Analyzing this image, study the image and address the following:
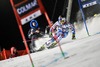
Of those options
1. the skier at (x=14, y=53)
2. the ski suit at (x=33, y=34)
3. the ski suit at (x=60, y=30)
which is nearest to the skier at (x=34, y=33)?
the ski suit at (x=33, y=34)

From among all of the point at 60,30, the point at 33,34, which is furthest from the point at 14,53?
the point at 60,30

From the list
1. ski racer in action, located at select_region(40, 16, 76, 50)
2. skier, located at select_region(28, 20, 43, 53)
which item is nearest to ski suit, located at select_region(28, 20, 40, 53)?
skier, located at select_region(28, 20, 43, 53)

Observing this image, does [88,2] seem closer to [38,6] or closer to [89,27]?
[89,27]

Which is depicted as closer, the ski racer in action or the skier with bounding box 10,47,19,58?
the ski racer in action

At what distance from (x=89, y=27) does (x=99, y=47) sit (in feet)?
21.8

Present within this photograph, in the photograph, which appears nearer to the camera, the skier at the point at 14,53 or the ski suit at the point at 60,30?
the ski suit at the point at 60,30

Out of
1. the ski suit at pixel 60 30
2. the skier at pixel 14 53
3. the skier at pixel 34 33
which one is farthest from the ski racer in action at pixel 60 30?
the skier at pixel 14 53

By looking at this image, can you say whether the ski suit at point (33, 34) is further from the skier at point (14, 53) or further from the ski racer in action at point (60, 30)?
the skier at point (14, 53)

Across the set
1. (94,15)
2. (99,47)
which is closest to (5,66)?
(99,47)

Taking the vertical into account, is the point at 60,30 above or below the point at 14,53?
above

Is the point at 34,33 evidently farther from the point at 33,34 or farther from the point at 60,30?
the point at 60,30

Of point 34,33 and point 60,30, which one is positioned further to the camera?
point 34,33

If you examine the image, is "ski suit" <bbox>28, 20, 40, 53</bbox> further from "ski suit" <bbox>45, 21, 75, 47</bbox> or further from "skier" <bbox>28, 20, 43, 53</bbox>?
"ski suit" <bbox>45, 21, 75, 47</bbox>

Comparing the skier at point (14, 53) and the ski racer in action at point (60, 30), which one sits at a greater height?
the ski racer in action at point (60, 30)
